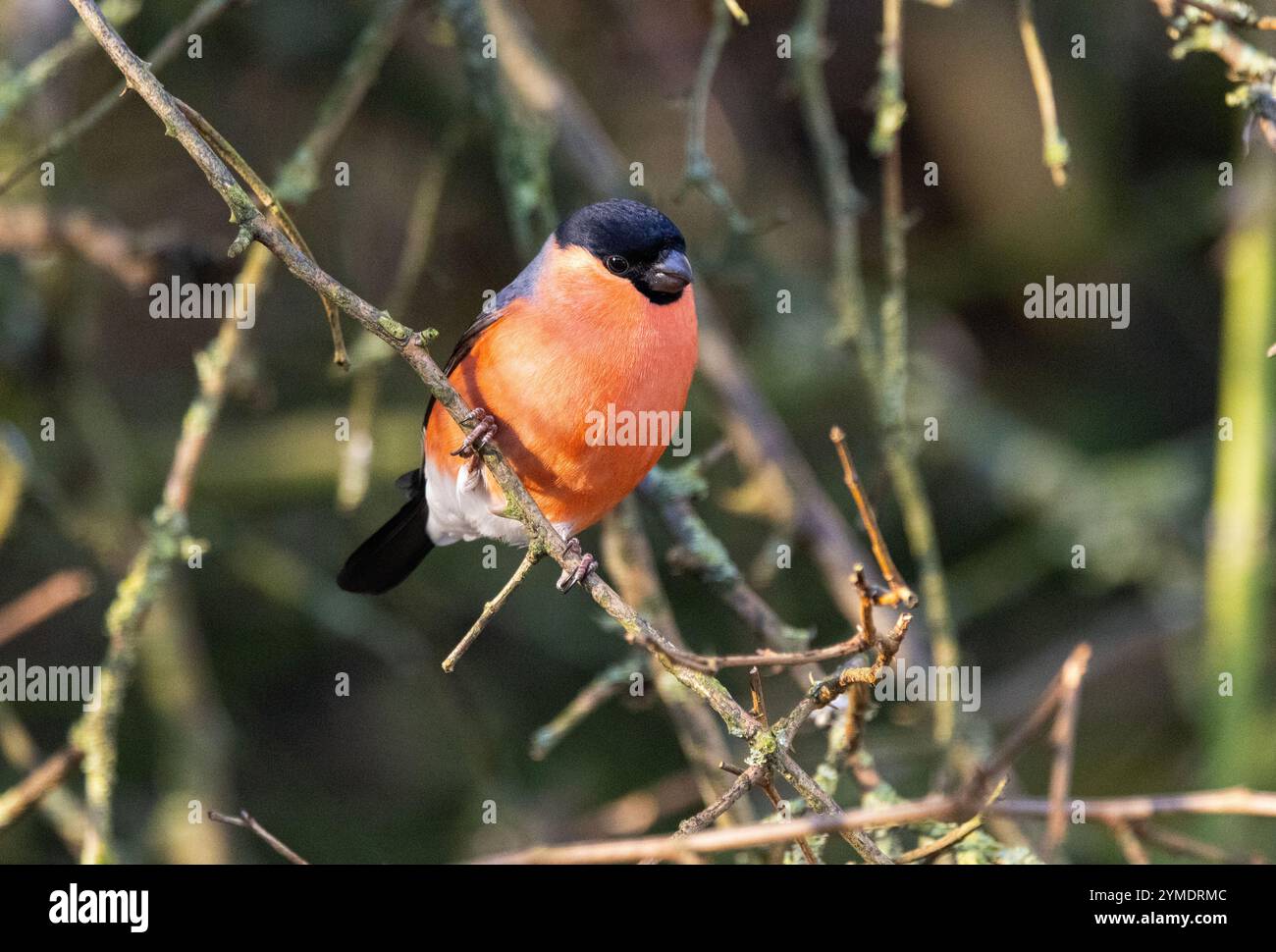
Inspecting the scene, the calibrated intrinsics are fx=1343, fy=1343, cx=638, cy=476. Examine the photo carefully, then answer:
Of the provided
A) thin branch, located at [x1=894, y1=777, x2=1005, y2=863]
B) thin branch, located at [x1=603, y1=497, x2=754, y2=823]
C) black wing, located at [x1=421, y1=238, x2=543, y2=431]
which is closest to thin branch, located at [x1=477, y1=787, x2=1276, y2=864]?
thin branch, located at [x1=894, y1=777, x2=1005, y2=863]

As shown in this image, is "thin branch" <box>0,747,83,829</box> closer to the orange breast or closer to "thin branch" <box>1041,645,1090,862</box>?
the orange breast

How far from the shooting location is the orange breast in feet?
10.8

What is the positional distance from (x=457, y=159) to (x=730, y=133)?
48.2 inches

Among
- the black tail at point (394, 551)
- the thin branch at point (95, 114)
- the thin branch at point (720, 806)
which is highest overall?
the thin branch at point (95, 114)

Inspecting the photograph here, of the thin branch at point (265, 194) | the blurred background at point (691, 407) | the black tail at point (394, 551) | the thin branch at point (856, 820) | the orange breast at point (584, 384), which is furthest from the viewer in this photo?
the blurred background at point (691, 407)

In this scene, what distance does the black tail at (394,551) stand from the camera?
12.8 feet

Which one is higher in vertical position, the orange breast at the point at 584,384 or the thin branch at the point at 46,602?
the orange breast at the point at 584,384

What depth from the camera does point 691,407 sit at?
17.5 ft

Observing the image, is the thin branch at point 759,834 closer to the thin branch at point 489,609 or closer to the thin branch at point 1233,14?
the thin branch at point 489,609

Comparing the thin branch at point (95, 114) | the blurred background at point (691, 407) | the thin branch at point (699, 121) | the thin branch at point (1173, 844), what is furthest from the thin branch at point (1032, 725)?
the blurred background at point (691, 407)

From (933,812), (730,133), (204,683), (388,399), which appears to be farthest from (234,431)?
(933,812)

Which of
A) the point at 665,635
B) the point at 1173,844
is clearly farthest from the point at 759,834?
the point at 665,635

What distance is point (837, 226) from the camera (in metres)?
3.69

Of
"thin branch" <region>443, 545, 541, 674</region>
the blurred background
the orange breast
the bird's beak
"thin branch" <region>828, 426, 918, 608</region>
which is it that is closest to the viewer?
"thin branch" <region>828, 426, 918, 608</region>
